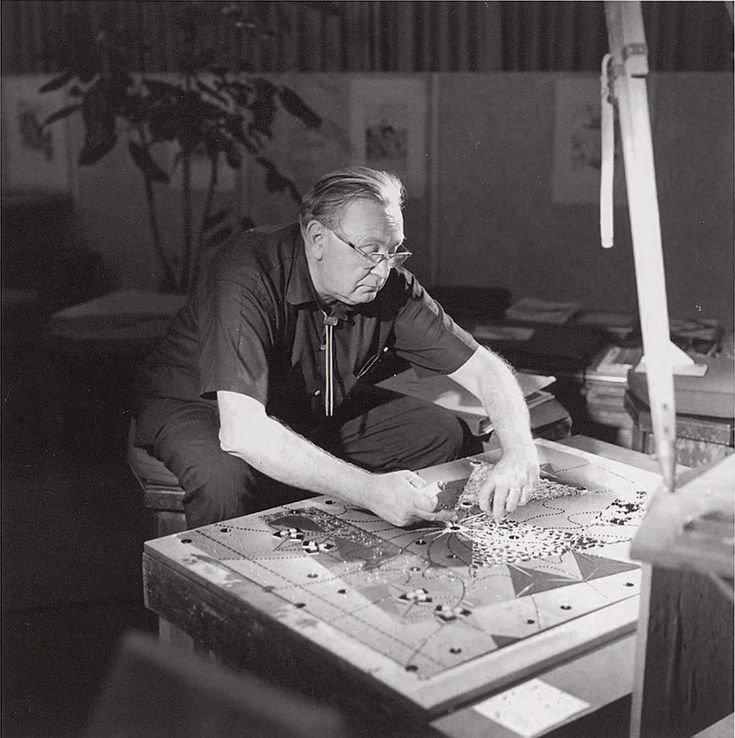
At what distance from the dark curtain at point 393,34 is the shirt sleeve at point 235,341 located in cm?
183

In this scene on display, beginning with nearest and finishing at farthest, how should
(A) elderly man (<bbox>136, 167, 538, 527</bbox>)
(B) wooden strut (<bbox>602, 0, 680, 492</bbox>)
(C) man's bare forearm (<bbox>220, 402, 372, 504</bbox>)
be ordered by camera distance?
(B) wooden strut (<bbox>602, 0, 680, 492</bbox>)
(C) man's bare forearm (<bbox>220, 402, 372, 504</bbox>)
(A) elderly man (<bbox>136, 167, 538, 527</bbox>)

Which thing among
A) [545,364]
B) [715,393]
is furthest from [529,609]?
[545,364]

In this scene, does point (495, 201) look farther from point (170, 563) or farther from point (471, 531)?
point (170, 563)

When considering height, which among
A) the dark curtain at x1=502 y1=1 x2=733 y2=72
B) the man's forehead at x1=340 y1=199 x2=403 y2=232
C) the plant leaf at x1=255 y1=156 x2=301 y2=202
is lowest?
the man's forehead at x1=340 y1=199 x2=403 y2=232

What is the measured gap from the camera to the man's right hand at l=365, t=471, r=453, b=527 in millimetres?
2012

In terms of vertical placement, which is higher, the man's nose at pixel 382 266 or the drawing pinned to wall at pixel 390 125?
the drawing pinned to wall at pixel 390 125

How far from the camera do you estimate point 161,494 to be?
8.81ft

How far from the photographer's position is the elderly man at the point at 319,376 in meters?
2.23

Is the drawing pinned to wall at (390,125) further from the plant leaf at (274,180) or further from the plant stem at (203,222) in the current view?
the plant stem at (203,222)

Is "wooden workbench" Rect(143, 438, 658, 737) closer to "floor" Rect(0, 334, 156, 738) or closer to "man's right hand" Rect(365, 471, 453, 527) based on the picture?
"man's right hand" Rect(365, 471, 453, 527)

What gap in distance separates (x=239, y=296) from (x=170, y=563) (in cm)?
80

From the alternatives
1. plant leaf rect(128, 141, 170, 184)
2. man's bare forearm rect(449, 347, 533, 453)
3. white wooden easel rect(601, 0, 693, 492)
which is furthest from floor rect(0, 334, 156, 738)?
white wooden easel rect(601, 0, 693, 492)

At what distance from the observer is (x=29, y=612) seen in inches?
120

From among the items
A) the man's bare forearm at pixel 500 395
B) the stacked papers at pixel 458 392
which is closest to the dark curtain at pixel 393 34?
Answer: the stacked papers at pixel 458 392
